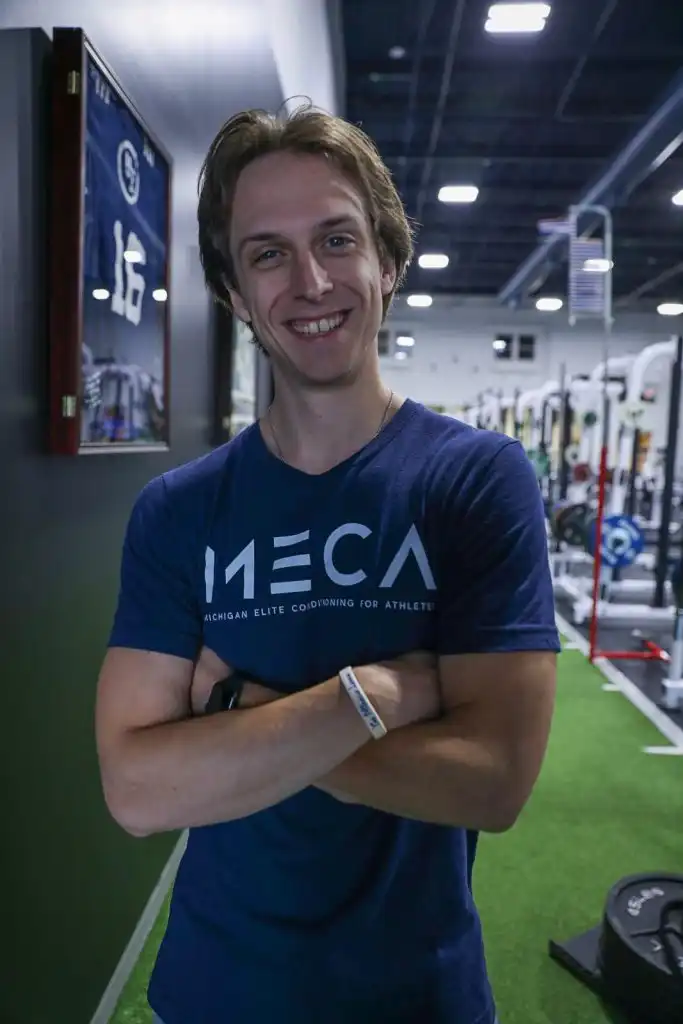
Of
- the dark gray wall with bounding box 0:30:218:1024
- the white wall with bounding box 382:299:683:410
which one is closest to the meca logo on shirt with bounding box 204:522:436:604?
the dark gray wall with bounding box 0:30:218:1024

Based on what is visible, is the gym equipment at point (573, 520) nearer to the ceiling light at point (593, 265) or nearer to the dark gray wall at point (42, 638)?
the ceiling light at point (593, 265)

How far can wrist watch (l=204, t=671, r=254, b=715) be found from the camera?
87 centimetres

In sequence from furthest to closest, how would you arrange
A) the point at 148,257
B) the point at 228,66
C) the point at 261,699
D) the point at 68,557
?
the point at 228,66 → the point at 148,257 → the point at 68,557 → the point at 261,699

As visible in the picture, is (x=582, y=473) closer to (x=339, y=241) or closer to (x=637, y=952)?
(x=637, y=952)

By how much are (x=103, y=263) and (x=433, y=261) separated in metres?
12.0

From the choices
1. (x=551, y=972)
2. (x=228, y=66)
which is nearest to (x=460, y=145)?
(x=228, y=66)

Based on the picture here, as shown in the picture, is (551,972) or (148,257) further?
(551,972)

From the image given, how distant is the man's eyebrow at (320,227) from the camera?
3.06ft

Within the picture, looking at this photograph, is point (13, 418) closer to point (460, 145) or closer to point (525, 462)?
point (525, 462)

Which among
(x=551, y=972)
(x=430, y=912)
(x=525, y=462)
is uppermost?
(x=525, y=462)

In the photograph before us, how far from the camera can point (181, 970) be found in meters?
0.93

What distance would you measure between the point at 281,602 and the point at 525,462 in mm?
343

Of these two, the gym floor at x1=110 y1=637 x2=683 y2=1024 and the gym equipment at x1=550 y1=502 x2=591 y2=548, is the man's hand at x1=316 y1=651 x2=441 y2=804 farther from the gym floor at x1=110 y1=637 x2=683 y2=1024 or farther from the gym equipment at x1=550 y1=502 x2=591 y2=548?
the gym equipment at x1=550 y1=502 x2=591 y2=548

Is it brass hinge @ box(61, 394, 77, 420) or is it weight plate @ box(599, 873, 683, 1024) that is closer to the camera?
brass hinge @ box(61, 394, 77, 420)
